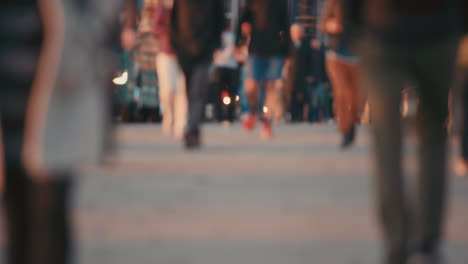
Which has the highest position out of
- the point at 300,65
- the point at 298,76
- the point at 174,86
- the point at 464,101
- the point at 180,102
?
the point at 300,65

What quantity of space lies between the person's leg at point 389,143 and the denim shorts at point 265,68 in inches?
398

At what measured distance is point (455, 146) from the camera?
12.8 metres

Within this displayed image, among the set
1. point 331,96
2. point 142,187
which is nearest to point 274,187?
point 142,187

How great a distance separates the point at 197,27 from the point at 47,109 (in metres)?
8.98

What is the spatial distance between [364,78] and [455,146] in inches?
367

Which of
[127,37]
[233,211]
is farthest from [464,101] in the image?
[127,37]

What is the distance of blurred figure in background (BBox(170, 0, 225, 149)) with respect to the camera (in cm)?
1104

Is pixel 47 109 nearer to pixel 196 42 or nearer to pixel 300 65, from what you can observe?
pixel 196 42

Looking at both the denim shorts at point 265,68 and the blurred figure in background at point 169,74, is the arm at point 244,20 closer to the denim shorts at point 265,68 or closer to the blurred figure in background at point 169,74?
the denim shorts at point 265,68

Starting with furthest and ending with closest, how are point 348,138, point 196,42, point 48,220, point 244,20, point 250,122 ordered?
point 250,122 → point 244,20 → point 348,138 → point 196,42 → point 48,220

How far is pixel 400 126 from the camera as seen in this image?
12.0 feet

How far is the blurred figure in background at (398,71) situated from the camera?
11.8 feet

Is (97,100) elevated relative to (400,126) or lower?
elevated

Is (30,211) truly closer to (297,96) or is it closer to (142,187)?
(142,187)
